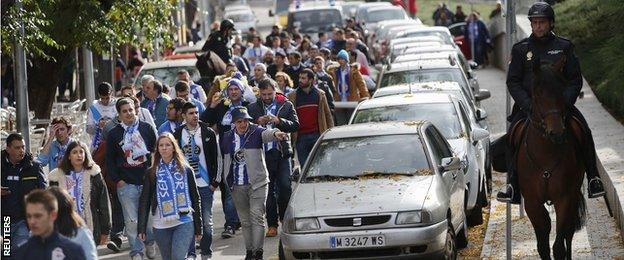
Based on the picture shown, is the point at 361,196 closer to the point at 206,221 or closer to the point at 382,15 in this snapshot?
the point at 206,221

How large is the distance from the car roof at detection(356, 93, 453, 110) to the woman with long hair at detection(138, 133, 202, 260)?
520 cm

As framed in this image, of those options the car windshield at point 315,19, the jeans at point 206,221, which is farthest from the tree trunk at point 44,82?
the car windshield at point 315,19

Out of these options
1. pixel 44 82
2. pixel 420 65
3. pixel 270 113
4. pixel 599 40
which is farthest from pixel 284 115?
pixel 599 40

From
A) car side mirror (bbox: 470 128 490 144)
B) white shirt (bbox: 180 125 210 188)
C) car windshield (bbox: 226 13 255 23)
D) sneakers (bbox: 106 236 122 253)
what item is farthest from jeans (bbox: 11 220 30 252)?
car windshield (bbox: 226 13 255 23)

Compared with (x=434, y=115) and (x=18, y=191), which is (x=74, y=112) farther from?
(x=18, y=191)

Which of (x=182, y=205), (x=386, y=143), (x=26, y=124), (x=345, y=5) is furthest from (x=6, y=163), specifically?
(x=345, y=5)

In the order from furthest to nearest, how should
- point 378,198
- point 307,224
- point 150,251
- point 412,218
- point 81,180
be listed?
point 150,251 → point 81,180 → point 378,198 → point 307,224 → point 412,218

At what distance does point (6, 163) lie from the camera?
15.3m

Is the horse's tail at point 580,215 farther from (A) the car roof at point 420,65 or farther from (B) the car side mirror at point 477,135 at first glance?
(A) the car roof at point 420,65

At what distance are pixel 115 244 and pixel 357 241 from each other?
4758mm

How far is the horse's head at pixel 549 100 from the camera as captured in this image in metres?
13.9

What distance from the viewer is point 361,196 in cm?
1502

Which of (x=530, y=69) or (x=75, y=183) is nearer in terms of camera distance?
(x=530, y=69)

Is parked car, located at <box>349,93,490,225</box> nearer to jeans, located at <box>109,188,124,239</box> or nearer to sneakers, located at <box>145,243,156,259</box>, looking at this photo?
jeans, located at <box>109,188,124,239</box>
